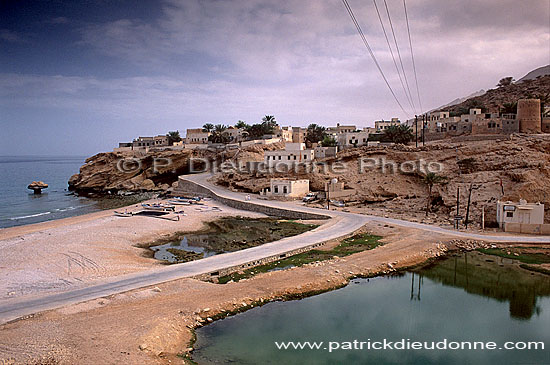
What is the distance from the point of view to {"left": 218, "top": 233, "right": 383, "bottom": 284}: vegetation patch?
2047 cm

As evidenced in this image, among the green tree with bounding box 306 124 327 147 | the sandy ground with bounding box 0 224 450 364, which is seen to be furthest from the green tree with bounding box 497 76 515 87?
the sandy ground with bounding box 0 224 450 364

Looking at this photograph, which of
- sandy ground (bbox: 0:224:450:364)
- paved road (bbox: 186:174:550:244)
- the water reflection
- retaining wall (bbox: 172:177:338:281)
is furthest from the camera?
paved road (bbox: 186:174:550:244)

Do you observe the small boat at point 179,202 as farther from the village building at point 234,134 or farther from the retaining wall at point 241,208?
the village building at point 234,134

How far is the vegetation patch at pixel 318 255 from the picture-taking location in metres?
20.5

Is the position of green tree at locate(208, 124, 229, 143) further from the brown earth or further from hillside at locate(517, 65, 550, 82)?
hillside at locate(517, 65, 550, 82)

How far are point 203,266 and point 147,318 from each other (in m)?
6.41

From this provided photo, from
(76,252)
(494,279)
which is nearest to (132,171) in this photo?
(76,252)

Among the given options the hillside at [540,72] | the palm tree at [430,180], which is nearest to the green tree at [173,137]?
the palm tree at [430,180]

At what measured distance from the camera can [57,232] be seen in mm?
31672

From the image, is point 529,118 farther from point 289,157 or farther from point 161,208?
point 161,208

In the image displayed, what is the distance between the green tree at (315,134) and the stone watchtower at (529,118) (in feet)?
125

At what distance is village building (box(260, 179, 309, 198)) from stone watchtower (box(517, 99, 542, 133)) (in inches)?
1011

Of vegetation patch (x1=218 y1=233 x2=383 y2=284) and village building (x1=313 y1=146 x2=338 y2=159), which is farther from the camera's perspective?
village building (x1=313 y1=146 x2=338 y2=159)

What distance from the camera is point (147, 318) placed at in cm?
1458
